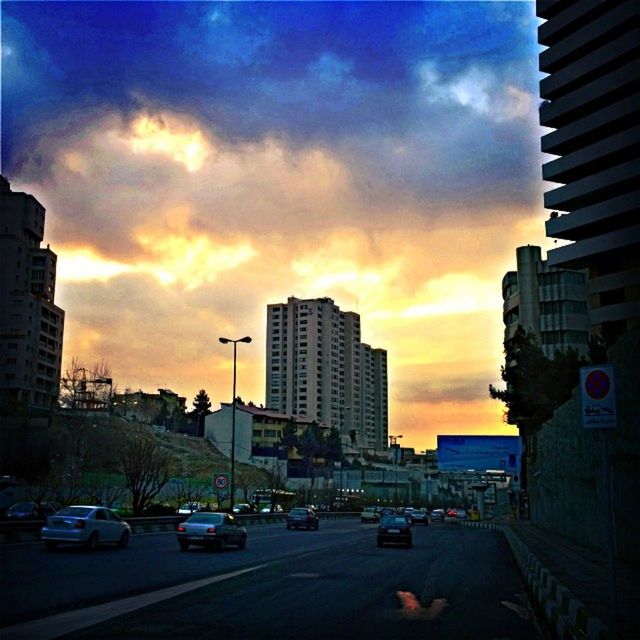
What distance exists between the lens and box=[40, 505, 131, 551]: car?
24422mm

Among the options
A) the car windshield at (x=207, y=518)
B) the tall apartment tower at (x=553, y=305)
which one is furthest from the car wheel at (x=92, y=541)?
the tall apartment tower at (x=553, y=305)

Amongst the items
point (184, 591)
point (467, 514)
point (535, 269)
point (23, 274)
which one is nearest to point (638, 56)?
point (535, 269)

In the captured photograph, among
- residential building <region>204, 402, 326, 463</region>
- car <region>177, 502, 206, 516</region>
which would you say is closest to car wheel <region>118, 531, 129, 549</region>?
car <region>177, 502, 206, 516</region>

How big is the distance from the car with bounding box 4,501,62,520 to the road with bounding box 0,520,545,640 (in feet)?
58.0

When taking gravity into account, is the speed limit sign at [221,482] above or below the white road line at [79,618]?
above

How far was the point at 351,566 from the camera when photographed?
21.6m

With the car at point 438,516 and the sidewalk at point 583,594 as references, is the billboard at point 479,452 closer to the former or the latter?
the car at point 438,516

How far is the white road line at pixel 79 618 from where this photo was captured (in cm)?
959

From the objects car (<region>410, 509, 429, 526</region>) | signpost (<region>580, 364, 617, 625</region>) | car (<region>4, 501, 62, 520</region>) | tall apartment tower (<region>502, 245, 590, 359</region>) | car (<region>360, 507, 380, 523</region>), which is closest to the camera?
signpost (<region>580, 364, 617, 625</region>)

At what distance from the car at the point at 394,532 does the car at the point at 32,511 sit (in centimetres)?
2009

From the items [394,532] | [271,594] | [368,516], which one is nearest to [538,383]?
[368,516]

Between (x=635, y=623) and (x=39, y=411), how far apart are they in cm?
10068

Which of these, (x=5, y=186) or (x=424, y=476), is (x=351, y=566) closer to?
(x=5, y=186)

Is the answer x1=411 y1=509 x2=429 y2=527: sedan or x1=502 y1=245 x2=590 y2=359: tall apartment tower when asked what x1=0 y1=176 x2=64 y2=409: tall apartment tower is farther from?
x1=502 y1=245 x2=590 y2=359: tall apartment tower
